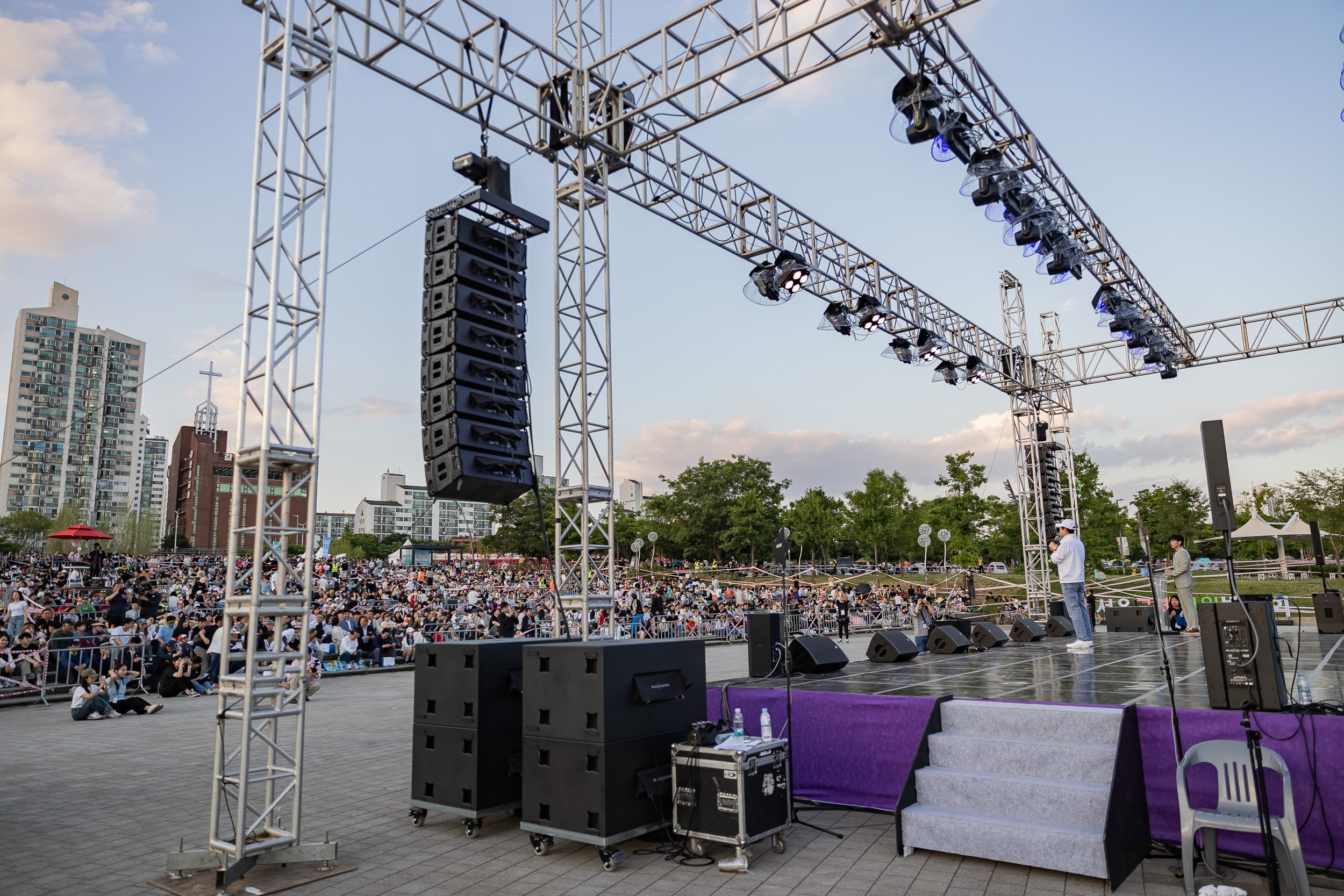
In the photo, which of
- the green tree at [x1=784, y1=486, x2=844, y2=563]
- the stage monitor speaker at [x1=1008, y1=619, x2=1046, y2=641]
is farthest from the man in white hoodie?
the green tree at [x1=784, y1=486, x2=844, y2=563]

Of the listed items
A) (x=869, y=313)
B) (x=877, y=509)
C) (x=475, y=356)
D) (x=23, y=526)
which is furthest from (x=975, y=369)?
(x=23, y=526)

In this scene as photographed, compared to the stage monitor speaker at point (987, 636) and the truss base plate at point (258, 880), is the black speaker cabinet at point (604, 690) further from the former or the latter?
the stage monitor speaker at point (987, 636)

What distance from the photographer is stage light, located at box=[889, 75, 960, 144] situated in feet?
29.3

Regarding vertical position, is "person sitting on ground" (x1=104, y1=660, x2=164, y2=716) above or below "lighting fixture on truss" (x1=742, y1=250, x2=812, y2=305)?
below

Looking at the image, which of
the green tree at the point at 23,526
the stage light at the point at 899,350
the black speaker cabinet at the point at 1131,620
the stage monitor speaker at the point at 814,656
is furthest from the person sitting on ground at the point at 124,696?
the green tree at the point at 23,526

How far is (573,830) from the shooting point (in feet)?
16.1

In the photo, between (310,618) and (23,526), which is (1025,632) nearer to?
(310,618)

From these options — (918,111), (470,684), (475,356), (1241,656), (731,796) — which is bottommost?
(731,796)

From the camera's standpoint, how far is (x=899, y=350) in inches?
640

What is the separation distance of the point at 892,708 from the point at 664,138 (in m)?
7.12

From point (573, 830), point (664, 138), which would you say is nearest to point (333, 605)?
point (664, 138)

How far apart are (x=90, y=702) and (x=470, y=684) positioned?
8.96 m

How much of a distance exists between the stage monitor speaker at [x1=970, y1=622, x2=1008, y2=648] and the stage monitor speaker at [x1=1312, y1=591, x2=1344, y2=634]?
549 centimetres

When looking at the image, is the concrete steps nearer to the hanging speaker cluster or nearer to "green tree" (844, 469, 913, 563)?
the hanging speaker cluster
